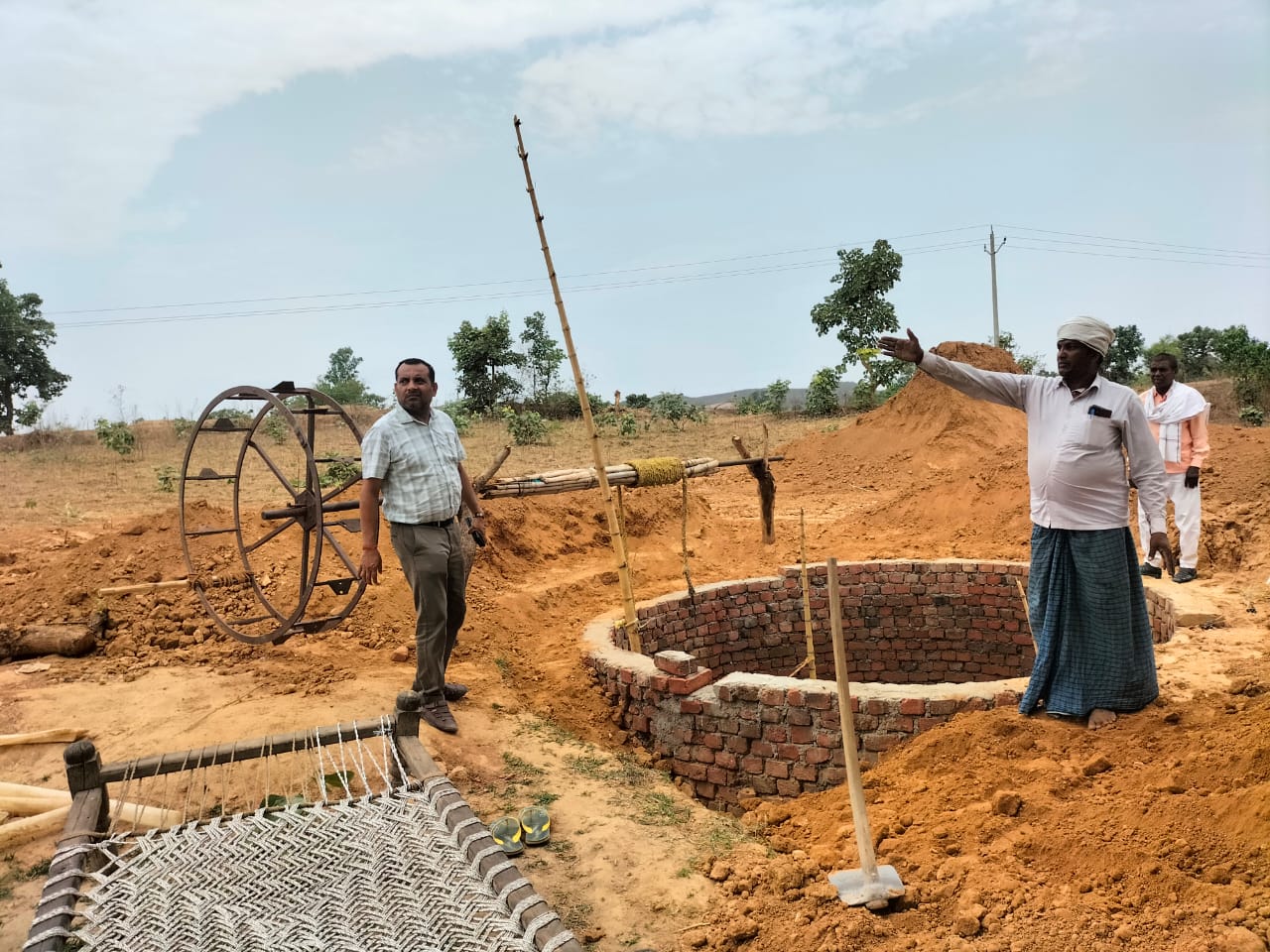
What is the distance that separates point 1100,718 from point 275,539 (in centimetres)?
538

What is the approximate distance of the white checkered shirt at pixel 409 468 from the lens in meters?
3.46

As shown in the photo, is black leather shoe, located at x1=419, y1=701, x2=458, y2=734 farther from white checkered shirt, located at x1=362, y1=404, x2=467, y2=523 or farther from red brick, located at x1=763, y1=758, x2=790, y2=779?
red brick, located at x1=763, y1=758, x2=790, y2=779

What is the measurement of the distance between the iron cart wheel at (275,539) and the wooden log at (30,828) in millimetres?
1048

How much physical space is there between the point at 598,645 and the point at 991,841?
2.61m

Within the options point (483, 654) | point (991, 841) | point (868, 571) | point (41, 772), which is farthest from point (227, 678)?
point (868, 571)

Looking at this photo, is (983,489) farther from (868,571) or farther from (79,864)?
(79,864)

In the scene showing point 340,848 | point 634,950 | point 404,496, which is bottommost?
point 634,950

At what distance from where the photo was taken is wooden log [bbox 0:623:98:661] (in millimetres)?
4590

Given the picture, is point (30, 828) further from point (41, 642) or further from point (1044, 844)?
point (1044, 844)

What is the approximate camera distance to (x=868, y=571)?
6711 mm

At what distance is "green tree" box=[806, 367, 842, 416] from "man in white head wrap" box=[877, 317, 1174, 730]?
18.3 m

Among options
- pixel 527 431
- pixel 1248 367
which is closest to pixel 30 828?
pixel 527 431

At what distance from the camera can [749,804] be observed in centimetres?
386

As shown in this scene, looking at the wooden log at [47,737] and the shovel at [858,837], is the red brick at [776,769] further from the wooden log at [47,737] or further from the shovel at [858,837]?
the wooden log at [47,737]
